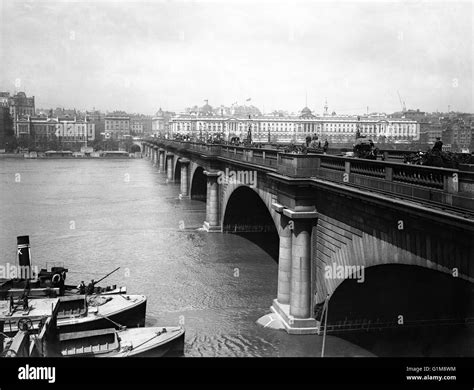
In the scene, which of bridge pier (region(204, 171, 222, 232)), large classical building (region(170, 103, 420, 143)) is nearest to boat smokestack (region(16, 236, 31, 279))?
Answer: bridge pier (region(204, 171, 222, 232))

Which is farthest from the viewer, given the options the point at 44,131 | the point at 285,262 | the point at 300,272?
the point at 44,131

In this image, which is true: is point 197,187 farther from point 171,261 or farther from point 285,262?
point 285,262

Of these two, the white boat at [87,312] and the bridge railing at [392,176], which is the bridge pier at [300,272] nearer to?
the bridge railing at [392,176]

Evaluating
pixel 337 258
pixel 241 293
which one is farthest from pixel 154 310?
pixel 337 258

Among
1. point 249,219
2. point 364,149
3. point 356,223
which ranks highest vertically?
point 364,149

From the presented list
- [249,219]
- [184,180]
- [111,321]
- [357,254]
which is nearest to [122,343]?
[111,321]

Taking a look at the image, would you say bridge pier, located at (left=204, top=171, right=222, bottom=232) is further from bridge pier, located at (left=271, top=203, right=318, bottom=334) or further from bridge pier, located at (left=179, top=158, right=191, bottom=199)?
bridge pier, located at (left=179, top=158, right=191, bottom=199)
